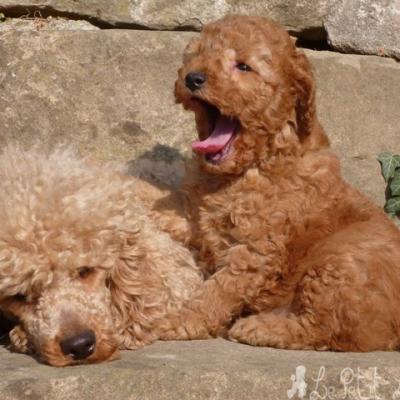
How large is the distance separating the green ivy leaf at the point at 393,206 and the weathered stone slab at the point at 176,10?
161 centimetres

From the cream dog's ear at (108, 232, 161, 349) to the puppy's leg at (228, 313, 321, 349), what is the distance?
454 mm

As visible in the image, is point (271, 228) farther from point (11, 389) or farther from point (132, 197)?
point (11, 389)

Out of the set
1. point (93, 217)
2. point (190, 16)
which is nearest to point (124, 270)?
point (93, 217)

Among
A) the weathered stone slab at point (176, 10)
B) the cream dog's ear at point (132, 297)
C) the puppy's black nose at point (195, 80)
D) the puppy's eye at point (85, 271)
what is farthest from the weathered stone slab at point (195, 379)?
the weathered stone slab at point (176, 10)

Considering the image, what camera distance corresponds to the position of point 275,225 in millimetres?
4770

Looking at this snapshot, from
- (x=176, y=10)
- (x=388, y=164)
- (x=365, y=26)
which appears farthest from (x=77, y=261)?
(x=365, y=26)

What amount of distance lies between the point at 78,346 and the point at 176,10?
12.2ft

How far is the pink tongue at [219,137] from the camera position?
472 centimetres

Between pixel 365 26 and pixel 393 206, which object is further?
pixel 365 26

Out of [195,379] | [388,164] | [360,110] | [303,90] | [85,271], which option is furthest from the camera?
[360,110]

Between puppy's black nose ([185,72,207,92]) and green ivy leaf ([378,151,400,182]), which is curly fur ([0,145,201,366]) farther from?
green ivy leaf ([378,151,400,182])

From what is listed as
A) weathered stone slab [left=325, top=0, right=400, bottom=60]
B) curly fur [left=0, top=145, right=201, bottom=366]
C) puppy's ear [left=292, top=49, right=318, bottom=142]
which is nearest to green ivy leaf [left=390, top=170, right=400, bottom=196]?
weathered stone slab [left=325, top=0, right=400, bottom=60]

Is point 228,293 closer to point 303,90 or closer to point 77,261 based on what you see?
point 77,261

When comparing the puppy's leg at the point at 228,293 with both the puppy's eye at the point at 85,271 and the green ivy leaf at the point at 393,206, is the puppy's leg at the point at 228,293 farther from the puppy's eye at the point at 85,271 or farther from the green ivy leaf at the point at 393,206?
the green ivy leaf at the point at 393,206
